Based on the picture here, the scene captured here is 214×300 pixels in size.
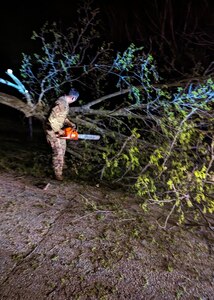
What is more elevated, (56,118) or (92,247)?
(56,118)

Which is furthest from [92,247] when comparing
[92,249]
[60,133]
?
[60,133]

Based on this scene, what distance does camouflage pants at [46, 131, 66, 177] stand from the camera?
4398mm

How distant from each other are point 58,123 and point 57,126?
0.17ft

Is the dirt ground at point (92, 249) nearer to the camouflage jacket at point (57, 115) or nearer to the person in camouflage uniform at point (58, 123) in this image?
the person in camouflage uniform at point (58, 123)

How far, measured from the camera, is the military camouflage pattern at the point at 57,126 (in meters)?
4.18

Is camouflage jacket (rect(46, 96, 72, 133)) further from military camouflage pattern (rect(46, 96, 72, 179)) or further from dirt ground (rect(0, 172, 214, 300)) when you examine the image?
dirt ground (rect(0, 172, 214, 300))

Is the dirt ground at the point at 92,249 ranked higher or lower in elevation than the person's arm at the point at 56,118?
lower

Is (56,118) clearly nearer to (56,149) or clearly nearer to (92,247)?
(56,149)

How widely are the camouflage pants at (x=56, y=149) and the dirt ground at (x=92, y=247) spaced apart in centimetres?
28

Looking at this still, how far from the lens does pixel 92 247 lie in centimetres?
298

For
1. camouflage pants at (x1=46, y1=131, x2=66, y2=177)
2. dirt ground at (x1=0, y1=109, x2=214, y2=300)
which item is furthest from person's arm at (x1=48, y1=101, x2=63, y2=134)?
dirt ground at (x1=0, y1=109, x2=214, y2=300)

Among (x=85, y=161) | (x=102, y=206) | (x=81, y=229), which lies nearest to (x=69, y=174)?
(x=85, y=161)

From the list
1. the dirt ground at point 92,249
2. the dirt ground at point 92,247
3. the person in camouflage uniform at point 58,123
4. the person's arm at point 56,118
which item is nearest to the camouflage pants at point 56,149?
the person in camouflage uniform at point 58,123

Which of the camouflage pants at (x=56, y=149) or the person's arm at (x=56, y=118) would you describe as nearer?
the person's arm at (x=56, y=118)
